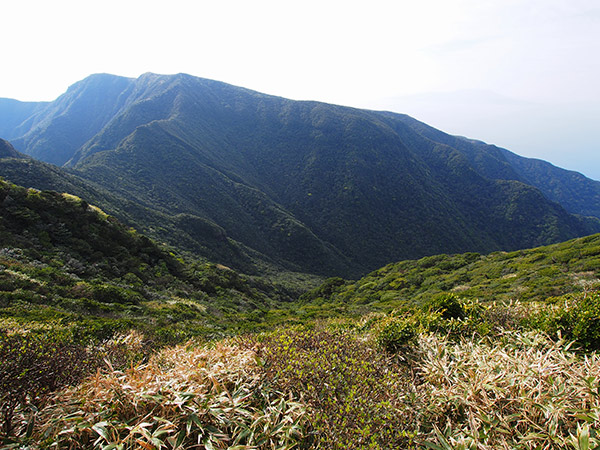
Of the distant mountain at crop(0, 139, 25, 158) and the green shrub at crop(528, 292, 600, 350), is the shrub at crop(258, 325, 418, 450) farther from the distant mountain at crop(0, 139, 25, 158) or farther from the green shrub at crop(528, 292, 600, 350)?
the distant mountain at crop(0, 139, 25, 158)

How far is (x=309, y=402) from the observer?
312 centimetres

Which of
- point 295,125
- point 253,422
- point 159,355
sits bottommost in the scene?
point 159,355

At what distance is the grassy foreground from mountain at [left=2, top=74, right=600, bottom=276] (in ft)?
117

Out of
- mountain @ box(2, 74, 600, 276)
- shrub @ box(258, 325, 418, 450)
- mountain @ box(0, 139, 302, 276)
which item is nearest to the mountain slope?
mountain @ box(2, 74, 600, 276)

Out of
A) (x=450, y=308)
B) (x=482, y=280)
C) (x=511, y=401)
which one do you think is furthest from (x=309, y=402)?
(x=482, y=280)

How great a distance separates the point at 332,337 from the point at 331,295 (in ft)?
70.7

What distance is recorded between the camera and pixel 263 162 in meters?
72.4

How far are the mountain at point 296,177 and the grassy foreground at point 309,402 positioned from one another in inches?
1409

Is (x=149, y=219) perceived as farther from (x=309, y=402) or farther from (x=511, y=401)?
(x=511, y=401)

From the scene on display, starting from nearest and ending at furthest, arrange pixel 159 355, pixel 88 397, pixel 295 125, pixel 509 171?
pixel 88 397
pixel 159 355
pixel 295 125
pixel 509 171

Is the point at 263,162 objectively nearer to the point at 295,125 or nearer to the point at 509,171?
the point at 295,125

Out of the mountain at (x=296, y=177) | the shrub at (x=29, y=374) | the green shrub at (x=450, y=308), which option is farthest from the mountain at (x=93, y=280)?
the mountain at (x=296, y=177)

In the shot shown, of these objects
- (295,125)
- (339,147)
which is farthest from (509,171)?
(295,125)

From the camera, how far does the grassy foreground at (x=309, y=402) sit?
8.17ft
